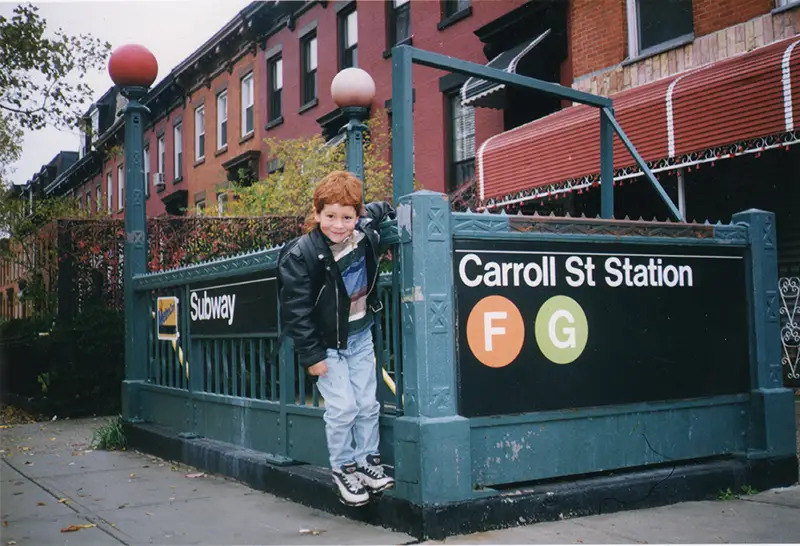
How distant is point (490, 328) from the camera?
4871 mm

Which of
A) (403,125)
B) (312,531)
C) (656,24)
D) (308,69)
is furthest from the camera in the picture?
(308,69)

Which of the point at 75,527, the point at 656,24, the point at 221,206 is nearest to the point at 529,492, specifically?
the point at 75,527

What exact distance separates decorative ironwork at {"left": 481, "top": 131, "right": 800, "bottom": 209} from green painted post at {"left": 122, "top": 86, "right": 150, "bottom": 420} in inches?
236

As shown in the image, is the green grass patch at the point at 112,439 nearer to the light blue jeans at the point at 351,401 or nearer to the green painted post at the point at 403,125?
the light blue jeans at the point at 351,401

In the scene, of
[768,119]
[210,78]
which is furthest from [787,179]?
[210,78]

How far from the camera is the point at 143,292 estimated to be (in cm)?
848

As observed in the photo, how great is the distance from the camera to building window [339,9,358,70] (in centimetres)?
2034

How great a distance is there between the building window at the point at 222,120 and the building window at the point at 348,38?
7587mm

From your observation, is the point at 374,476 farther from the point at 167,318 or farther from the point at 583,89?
the point at 583,89

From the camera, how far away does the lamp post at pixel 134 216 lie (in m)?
8.54

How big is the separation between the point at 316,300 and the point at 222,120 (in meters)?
23.8

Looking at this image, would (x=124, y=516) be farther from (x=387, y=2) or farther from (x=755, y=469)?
(x=387, y=2)

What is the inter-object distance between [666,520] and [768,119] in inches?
244

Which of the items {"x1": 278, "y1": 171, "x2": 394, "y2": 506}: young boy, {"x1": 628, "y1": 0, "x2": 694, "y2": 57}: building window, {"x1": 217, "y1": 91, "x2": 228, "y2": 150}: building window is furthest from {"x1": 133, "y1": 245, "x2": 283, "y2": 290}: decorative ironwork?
{"x1": 217, "y1": 91, "x2": 228, "y2": 150}: building window
